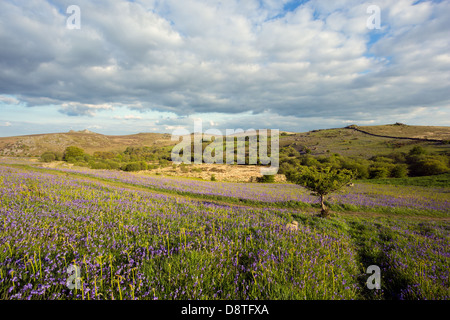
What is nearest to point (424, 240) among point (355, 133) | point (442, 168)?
point (442, 168)

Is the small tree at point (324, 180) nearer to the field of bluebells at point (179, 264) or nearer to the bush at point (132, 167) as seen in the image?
the field of bluebells at point (179, 264)

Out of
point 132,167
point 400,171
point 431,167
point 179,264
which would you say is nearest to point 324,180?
point 179,264

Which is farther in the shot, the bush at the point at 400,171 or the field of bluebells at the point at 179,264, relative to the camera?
the bush at the point at 400,171

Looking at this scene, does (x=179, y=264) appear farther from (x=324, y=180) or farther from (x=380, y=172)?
(x=380, y=172)

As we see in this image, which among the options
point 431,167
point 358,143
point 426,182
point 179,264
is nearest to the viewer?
point 179,264

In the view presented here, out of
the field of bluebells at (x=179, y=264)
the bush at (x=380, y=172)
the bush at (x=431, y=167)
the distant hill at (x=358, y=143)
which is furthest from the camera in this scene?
the distant hill at (x=358, y=143)

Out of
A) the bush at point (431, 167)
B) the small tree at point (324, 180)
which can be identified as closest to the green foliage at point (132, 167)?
the small tree at point (324, 180)

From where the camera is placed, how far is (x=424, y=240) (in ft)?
23.5

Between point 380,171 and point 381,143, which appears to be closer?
point 380,171

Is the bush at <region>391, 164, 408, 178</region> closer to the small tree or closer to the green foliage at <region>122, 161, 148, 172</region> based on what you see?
the small tree

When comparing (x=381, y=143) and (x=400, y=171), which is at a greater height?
(x=381, y=143)
